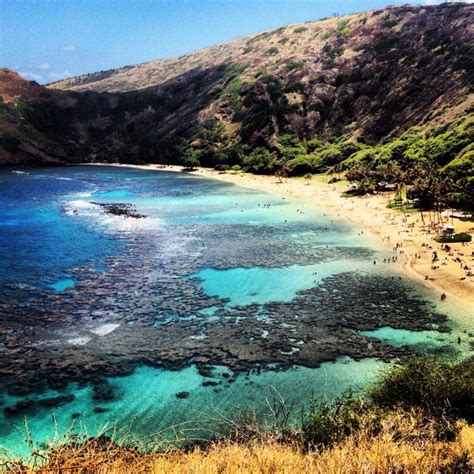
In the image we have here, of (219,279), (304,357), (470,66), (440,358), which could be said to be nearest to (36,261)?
(219,279)

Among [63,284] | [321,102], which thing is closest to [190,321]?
[63,284]

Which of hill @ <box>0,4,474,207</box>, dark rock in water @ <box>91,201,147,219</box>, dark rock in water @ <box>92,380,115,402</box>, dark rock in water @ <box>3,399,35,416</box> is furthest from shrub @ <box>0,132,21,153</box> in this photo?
dark rock in water @ <box>3,399,35,416</box>

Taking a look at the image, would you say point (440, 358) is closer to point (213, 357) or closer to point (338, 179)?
point (213, 357)

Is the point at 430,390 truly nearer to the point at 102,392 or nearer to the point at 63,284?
the point at 102,392

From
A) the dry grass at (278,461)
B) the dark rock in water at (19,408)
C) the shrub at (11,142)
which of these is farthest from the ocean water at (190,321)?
the shrub at (11,142)

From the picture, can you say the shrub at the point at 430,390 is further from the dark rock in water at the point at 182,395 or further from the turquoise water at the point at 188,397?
the dark rock in water at the point at 182,395

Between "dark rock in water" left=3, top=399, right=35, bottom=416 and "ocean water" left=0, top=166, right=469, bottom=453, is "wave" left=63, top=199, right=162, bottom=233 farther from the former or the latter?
"dark rock in water" left=3, top=399, right=35, bottom=416
